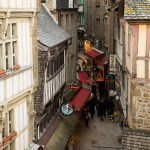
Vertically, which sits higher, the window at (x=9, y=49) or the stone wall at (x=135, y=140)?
the window at (x=9, y=49)

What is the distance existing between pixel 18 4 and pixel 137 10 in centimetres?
430

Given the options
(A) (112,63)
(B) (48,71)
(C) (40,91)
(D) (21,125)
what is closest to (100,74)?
(A) (112,63)

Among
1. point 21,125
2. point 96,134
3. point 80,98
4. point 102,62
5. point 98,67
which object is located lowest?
point 96,134

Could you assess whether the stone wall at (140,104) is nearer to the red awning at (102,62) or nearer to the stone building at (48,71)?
the stone building at (48,71)

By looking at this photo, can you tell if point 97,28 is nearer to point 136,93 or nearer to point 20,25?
point 136,93

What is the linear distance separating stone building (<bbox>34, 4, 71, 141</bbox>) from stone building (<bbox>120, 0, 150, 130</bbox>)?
3368 mm

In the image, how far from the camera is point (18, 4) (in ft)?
35.2

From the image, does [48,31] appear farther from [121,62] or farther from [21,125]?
[21,125]

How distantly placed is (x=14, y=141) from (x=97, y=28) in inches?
957

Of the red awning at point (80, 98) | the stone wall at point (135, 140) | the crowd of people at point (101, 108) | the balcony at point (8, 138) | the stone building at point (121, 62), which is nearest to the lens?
the balcony at point (8, 138)

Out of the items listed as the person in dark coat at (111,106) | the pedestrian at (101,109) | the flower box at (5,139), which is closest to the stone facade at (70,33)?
the pedestrian at (101,109)

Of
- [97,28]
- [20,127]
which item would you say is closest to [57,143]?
[20,127]

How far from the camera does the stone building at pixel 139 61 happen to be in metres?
12.7

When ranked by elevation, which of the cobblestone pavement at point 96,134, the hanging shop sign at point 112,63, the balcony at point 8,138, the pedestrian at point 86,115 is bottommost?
the cobblestone pavement at point 96,134
